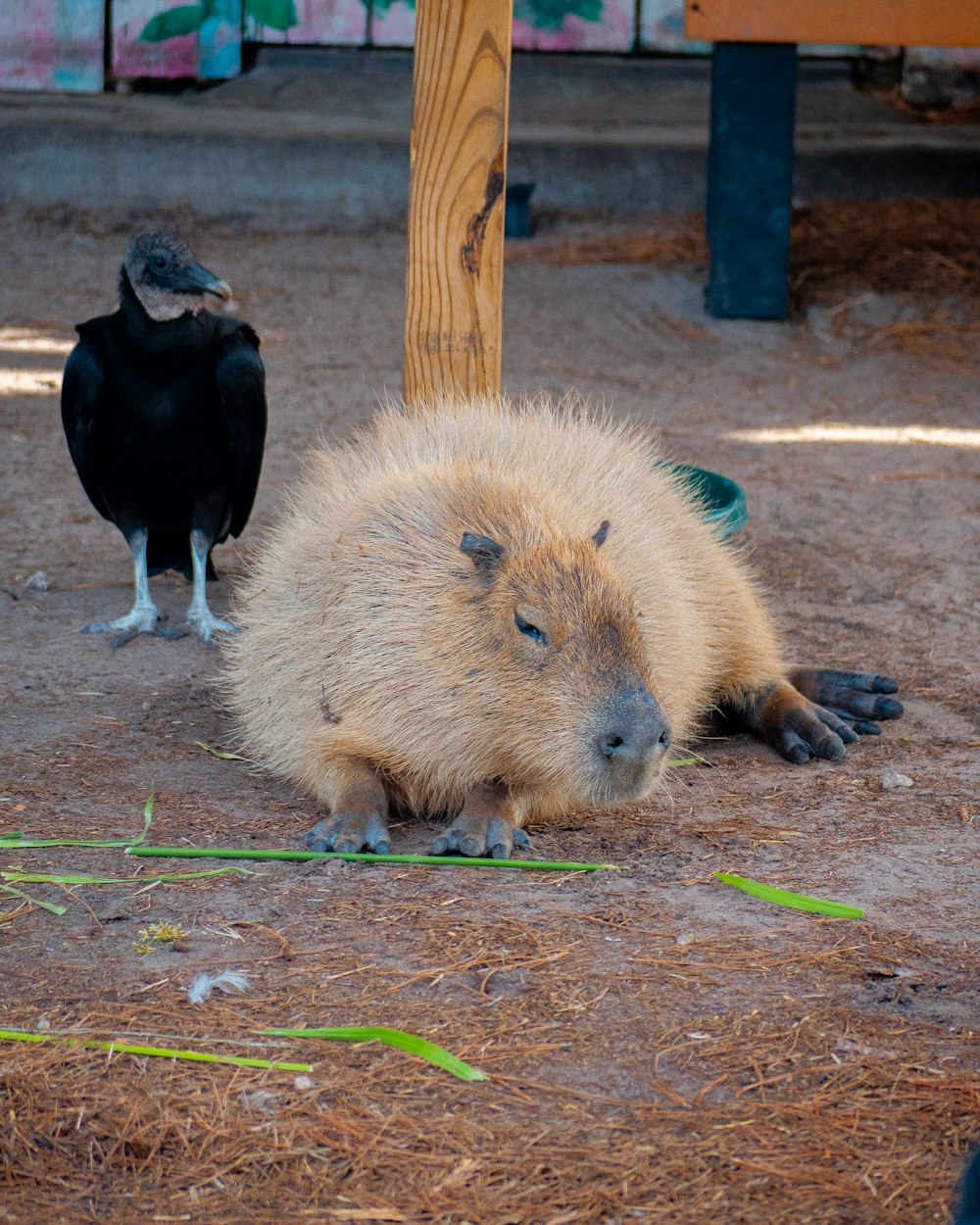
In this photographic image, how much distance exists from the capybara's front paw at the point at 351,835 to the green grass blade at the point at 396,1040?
2.39 ft

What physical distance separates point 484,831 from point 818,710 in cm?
127

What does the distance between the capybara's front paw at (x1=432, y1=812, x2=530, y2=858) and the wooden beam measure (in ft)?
19.6

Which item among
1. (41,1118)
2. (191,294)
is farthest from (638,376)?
(41,1118)

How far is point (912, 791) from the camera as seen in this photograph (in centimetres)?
341

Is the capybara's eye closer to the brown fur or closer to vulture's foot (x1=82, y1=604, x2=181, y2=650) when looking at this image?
the brown fur

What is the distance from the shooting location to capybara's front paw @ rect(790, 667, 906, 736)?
3902mm

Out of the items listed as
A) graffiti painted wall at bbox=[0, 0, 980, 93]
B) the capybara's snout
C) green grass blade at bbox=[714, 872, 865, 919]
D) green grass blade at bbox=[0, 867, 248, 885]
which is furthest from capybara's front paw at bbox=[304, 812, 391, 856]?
graffiti painted wall at bbox=[0, 0, 980, 93]

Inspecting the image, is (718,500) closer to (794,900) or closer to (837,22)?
(794,900)

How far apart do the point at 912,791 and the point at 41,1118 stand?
7.15 feet

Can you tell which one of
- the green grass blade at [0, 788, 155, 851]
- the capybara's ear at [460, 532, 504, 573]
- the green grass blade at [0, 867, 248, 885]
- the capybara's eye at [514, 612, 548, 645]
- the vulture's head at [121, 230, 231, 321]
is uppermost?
the vulture's head at [121, 230, 231, 321]

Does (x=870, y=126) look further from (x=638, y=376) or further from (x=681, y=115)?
(x=638, y=376)

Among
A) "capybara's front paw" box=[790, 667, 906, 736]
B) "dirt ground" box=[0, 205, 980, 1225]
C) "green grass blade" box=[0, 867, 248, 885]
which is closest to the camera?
"dirt ground" box=[0, 205, 980, 1225]

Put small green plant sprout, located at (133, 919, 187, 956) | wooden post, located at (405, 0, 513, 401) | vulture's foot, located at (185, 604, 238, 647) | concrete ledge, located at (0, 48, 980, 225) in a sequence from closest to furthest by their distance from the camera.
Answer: small green plant sprout, located at (133, 919, 187, 956)
wooden post, located at (405, 0, 513, 401)
vulture's foot, located at (185, 604, 238, 647)
concrete ledge, located at (0, 48, 980, 225)

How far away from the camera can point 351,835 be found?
2.94 metres
